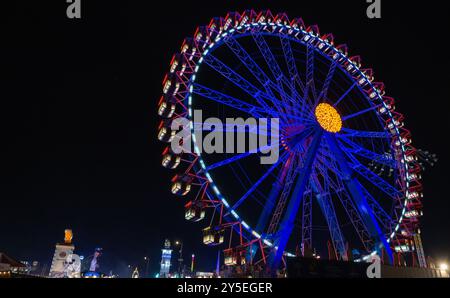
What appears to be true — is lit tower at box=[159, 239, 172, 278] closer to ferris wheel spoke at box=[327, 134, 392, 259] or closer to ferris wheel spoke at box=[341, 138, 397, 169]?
ferris wheel spoke at box=[341, 138, 397, 169]

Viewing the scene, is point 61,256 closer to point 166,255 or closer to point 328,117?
point 166,255

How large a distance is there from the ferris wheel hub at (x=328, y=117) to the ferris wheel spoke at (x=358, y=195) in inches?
29.6

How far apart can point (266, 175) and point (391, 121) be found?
12.6 meters

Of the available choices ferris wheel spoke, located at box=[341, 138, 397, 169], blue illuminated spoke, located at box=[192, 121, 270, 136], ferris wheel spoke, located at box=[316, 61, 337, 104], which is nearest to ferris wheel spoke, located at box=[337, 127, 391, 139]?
ferris wheel spoke, located at box=[341, 138, 397, 169]

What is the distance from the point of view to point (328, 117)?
20.3 m

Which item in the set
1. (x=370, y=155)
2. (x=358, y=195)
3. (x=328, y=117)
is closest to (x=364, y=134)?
(x=370, y=155)

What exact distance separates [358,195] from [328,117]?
5123mm

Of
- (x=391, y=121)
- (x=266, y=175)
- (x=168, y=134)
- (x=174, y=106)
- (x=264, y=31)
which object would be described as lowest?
(x=266, y=175)

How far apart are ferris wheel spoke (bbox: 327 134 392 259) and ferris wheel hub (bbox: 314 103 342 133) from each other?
0.75 meters

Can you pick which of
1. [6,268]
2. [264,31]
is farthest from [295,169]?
[6,268]

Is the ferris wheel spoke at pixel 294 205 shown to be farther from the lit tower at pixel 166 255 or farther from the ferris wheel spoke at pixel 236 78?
the lit tower at pixel 166 255

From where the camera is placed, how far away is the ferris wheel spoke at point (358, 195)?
20027mm
